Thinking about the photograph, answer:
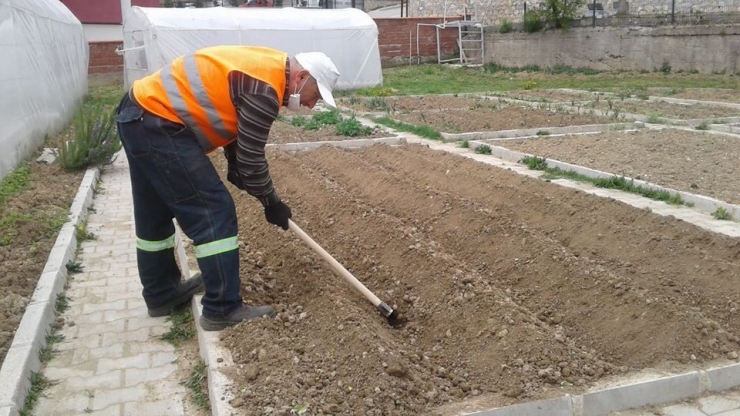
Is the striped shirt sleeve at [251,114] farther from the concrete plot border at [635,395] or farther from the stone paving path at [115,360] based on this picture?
the concrete plot border at [635,395]

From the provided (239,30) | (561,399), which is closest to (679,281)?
(561,399)

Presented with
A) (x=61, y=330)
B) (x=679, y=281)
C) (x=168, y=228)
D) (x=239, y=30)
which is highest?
(x=239, y=30)

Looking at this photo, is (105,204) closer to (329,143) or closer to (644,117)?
(329,143)

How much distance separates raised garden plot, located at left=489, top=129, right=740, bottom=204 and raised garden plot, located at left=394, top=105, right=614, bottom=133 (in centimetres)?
126

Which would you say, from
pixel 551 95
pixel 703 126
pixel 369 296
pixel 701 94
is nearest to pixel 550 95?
pixel 551 95

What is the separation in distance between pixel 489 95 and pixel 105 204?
1004 centimetres

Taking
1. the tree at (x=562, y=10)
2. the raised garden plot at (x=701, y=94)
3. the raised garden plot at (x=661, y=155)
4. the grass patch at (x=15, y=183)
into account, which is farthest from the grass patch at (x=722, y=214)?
the tree at (x=562, y=10)

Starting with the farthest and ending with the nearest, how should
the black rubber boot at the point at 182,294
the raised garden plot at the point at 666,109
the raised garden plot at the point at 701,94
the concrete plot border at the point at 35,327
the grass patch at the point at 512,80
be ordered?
the grass patch at the point at 512,80, the raised garden plot at the point at 701,94, the raised garden plot at the point at 666,109, the black rubber boot at the point at 182,294, the concrete plot border at the point at 35,327

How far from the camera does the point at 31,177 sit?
7.82 meters

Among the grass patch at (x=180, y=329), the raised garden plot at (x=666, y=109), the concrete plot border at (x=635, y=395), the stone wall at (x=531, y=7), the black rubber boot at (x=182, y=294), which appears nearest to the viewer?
the concrete plot border at (x=635, y=395)

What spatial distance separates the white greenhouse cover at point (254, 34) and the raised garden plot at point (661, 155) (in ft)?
36.6

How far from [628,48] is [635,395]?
17941 mm

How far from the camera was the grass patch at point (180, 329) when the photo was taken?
4156 millimetres

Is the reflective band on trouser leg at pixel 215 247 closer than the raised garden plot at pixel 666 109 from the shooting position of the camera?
Yes
